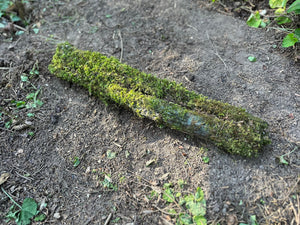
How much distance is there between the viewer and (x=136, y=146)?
2609 mm

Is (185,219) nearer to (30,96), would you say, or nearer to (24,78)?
(30,96)

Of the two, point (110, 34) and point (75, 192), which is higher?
point (110, 34)

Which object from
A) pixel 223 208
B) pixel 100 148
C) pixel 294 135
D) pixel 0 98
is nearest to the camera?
pixel 223 208

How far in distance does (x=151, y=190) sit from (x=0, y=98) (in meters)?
2.34

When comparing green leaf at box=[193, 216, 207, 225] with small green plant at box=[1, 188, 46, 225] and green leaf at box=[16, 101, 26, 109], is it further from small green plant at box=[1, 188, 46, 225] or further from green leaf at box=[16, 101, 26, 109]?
green leaf at box=[16, 101, 26, 109]

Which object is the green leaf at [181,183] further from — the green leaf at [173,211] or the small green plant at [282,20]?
the small green plant at [282,20]

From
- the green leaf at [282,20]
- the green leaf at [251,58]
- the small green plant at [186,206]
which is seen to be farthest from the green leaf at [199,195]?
the green leaf at [282,20]

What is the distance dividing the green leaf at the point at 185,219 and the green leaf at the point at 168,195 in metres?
0.17

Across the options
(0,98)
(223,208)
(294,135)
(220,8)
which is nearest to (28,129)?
(0,98)

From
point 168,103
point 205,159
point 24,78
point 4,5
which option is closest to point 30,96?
point 24,78

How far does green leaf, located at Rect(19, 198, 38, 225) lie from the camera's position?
2.25m

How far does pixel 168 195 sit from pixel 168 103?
3.07ft

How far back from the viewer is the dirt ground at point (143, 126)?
223 cm

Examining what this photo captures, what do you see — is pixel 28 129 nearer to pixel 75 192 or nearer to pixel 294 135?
pixel 75 192
